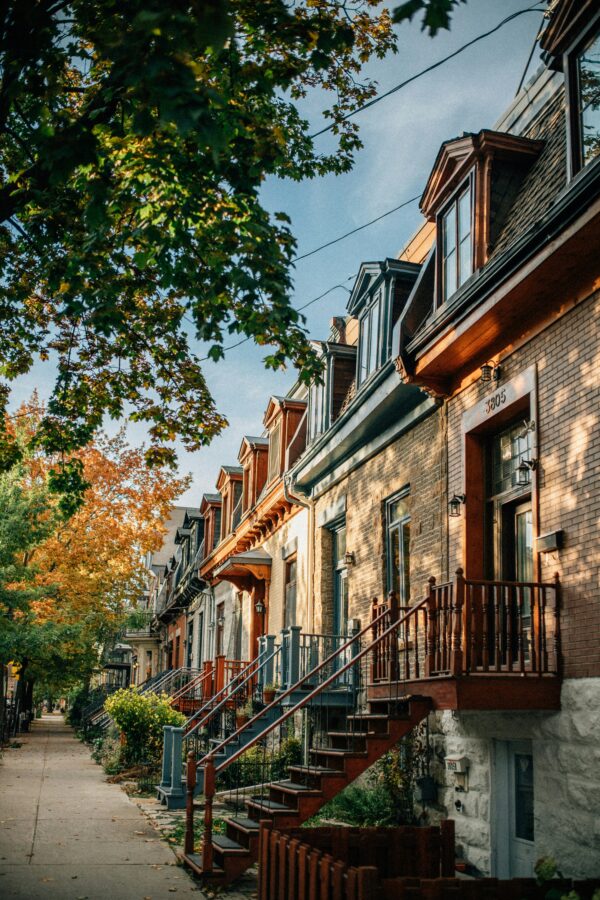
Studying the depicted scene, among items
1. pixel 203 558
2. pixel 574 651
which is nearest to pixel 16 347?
pixel 574 651

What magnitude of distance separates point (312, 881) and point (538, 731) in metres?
3.08

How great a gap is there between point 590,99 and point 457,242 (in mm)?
2869

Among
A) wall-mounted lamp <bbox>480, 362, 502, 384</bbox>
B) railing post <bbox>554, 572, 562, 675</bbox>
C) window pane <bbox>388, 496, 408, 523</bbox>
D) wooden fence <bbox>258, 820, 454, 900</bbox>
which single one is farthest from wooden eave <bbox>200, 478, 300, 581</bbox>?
wooden fence <bbox>258, 820, 454, 900</bbox>

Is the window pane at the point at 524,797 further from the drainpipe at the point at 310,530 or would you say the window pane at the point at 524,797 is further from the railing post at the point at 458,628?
the drainpipe at the point at 310,530

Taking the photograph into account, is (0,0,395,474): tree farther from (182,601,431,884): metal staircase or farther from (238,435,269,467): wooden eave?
(238,435,269,467): wooden eave

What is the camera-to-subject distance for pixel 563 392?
8586 millimetres

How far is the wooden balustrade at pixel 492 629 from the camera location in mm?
8336

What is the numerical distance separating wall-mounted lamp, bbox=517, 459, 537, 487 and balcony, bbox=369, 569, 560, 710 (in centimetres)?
113

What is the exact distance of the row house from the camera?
26.5ft

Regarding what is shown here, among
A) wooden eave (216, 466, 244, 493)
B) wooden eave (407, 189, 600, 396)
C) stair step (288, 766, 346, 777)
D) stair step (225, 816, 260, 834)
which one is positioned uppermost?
wooden eave (216, 466, 244, 493)

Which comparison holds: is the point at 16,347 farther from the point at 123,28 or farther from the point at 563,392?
the point at 563,392

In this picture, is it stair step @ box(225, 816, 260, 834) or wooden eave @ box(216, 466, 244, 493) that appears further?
wooden eave @ box(216, 466, 244, 493)

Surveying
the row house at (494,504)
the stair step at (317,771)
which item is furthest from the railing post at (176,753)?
the stair step at (317,771)

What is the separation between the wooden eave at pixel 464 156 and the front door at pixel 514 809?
615cm
